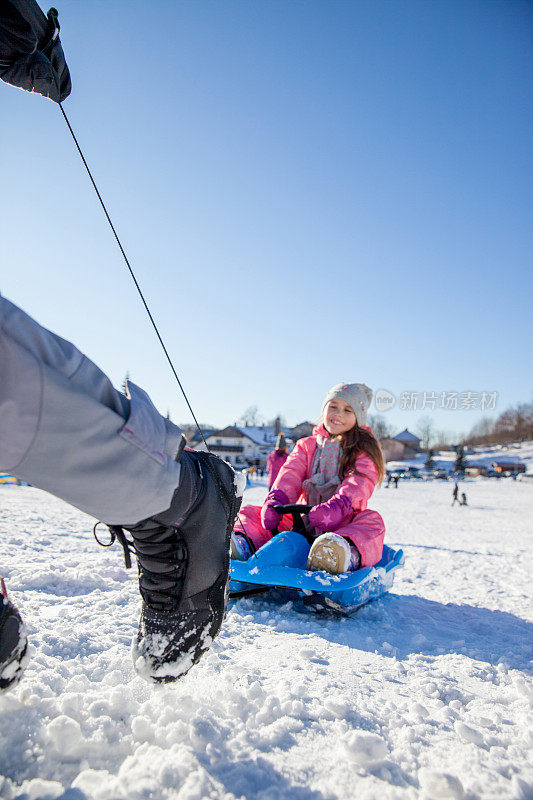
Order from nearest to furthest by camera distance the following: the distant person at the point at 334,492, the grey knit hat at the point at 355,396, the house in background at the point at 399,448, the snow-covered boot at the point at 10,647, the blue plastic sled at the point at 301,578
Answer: the snow-covered boot at the point at 10,647
the blue plastic sled at the point at 301,578
the distant person at the point at 334,492
the grey knit hat at the point at 355,396
the house in background at the point at 399,448

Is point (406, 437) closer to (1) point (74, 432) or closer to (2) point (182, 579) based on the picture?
(2) point (182, 579)

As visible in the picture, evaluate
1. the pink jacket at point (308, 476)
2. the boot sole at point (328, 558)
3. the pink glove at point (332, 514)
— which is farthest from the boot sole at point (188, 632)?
the pink jacket at point (308, 476)

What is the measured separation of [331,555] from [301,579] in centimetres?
20

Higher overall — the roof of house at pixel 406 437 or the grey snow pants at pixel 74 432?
the roof of house at pixel 406 437

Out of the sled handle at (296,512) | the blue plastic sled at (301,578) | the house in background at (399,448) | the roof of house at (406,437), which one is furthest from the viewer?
the roof of house at (406,437)

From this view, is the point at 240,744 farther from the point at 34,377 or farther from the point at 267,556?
the point at 267,556

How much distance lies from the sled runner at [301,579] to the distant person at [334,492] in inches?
3.4

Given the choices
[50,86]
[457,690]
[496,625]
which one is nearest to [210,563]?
[457,690]

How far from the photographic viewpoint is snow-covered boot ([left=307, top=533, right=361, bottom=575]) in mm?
2227

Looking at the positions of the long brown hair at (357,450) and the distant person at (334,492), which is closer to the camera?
the distant person at (334,492)

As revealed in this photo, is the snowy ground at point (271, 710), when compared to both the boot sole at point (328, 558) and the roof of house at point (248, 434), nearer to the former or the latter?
the boot sole at point (328, 558)

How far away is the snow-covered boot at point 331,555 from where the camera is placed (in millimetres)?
2227

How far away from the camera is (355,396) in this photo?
3.33 m

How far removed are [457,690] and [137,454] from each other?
127 centimetres
